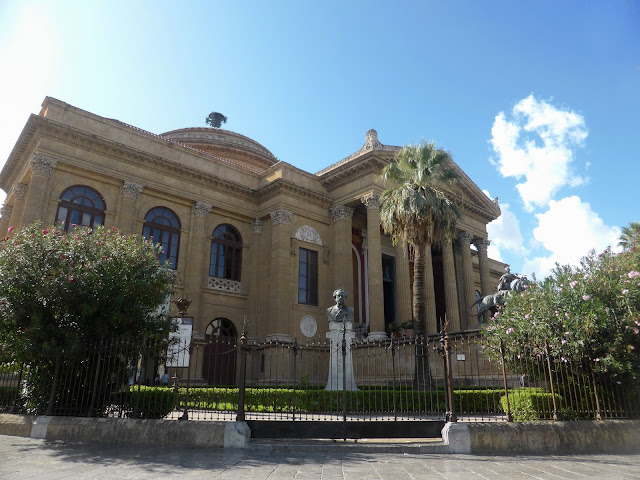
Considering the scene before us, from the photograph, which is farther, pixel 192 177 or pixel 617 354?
pixel 192 177

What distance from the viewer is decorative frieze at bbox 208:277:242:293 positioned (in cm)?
2423

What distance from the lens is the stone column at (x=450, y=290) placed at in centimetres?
2670

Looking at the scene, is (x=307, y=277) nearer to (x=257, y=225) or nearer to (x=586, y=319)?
(x=257, y=225)

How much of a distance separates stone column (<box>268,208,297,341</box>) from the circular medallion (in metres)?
0.98

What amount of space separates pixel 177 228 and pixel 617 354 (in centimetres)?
1966

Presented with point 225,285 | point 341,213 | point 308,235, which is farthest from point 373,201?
point 225,285

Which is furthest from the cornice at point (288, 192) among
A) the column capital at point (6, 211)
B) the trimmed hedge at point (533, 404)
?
the trimmed hedge at point (533, 404)

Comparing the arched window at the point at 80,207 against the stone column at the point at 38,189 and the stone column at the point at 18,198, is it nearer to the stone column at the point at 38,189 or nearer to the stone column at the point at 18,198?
the stone column at the point at 38,189

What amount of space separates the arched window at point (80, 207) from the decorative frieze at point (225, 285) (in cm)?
614

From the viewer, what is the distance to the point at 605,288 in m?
10.1

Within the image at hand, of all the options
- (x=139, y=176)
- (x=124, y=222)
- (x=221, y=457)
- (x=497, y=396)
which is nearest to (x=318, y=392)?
(x=497, y=396)

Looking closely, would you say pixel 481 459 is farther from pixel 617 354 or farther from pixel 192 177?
pixel 192 177

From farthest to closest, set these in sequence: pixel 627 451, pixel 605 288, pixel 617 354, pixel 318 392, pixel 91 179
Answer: pixel 91 179, pixel 318 392, pixel 605 288, pixel 617 354, pixel 627 451

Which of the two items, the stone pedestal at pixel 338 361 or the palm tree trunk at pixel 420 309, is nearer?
the stone pedestal at pixel 338 361
